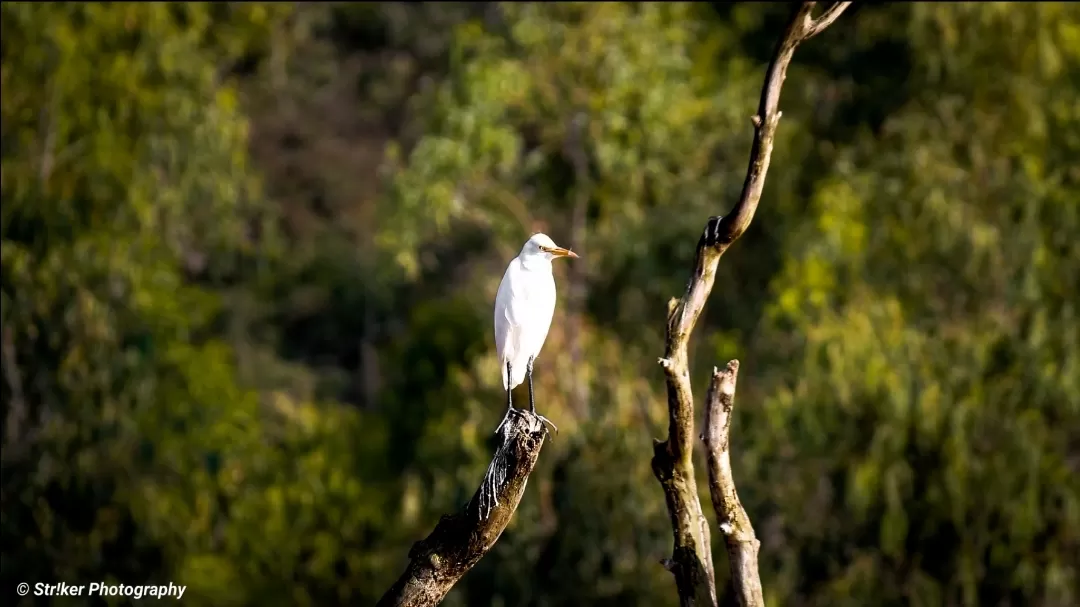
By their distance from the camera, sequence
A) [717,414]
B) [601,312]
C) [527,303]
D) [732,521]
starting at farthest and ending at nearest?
[601,312], [527,303], [732,521], [717,414]

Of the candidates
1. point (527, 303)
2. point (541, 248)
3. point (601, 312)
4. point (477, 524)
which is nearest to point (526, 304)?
point (527, 303)

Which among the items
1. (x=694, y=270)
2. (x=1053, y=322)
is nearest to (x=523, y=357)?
(x=694, y=270)

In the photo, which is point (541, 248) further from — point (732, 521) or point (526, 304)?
point (732, 521)

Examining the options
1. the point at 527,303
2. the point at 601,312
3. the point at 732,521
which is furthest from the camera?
the point at 601,312

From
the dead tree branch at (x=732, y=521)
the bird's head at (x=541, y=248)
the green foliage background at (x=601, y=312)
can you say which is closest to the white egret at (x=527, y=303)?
the bird's head at (x=541, y=248)

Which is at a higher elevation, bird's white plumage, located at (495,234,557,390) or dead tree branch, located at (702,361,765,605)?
bird's white plumage, located at (495,234,557,390)

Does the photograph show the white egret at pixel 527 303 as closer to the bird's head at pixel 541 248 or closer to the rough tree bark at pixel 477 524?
the bird's head at pixel 541 248

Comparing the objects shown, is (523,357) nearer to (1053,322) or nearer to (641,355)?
(1053,322)

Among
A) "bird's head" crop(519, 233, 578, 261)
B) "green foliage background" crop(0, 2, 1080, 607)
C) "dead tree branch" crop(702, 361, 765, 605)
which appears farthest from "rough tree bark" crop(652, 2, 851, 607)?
"green foliage background" crop(0, 2, 1080, 607)

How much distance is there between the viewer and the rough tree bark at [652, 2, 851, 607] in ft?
16.3

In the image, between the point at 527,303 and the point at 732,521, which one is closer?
the point at 732,521

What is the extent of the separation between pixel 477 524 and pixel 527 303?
3.96 feet

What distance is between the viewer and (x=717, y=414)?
5.21 metres

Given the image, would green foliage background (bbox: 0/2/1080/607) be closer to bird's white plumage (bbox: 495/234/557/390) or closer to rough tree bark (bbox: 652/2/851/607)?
bird's white plumage (bbox: 495/234/557/390)
